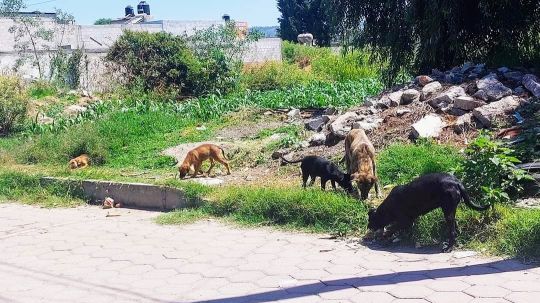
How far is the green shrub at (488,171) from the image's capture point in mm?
5828

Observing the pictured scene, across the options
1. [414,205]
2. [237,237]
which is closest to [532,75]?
[414,205]

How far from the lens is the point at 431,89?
1020 centimetres

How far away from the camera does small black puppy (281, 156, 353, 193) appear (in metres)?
7.19

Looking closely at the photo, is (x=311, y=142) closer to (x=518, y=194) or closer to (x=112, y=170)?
(x=112, y=170)

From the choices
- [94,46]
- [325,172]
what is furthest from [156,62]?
[325,172]

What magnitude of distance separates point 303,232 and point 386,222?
3.38 feet

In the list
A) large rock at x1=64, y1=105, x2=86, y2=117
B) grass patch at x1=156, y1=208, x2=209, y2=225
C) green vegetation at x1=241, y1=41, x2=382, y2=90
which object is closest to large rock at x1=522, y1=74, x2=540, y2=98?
grass patch at x1=156, y1=208, x2=209, y2=225

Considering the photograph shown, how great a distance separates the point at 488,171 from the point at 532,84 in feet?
13.7

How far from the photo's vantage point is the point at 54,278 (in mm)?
5621

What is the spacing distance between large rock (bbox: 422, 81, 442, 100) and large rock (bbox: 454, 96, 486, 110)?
2.64 ft

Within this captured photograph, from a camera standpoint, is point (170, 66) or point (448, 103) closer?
point (448, 103)

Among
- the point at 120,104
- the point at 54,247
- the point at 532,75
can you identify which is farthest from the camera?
the point at 120,104

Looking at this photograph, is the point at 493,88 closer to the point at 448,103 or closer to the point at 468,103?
the point at 468,103

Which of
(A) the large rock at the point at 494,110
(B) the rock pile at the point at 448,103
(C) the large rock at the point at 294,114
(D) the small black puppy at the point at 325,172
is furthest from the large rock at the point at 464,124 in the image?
(C) the large rock at the point at 294,114
